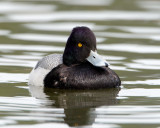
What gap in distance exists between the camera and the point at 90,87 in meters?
9.46

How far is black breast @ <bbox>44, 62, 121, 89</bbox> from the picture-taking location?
9453 millimetres

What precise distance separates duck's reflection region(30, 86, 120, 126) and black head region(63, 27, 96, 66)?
0.58 metres

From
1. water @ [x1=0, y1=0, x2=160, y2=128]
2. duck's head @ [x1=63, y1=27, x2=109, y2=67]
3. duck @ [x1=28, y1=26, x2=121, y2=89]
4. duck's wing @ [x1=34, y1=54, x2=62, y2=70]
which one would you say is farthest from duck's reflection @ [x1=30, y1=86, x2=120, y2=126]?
duck's head @ [x1=63, y1=27, x2=109, y2=67]

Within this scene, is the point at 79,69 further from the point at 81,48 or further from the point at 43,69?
the point at 43,69

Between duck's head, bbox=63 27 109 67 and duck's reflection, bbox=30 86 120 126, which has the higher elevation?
duck's head, bbox=63 27 109 67

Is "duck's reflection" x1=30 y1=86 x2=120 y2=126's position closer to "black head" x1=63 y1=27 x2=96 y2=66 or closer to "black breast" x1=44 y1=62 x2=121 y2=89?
"black breast" x1=44 y1=62 x2=121 y2=89

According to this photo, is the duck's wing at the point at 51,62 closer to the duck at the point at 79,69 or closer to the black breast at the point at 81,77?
the duck at the point at 79,69

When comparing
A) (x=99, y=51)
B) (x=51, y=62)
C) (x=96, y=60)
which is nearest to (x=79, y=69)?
(x=96, y=60)

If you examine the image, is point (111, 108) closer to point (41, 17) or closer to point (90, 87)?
point (90, 87)

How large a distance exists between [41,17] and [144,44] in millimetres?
4115

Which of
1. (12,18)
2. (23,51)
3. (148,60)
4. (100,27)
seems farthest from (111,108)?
(12,18)

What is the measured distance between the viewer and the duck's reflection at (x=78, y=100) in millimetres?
7656

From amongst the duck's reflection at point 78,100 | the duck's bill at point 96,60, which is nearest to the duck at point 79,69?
the duck's bill at point 96,60

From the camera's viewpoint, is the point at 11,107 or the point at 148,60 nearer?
the point at 11,107
